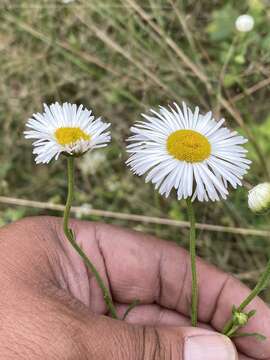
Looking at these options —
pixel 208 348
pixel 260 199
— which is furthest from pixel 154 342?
pixel 260 199

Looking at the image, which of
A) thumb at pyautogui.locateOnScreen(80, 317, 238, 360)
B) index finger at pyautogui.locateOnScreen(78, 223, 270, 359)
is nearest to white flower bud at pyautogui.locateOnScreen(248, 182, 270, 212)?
thumb at pyautogui.locateOnScreen(80, 317, 238, 360)

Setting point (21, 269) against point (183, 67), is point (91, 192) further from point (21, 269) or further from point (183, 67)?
point (21, 269)

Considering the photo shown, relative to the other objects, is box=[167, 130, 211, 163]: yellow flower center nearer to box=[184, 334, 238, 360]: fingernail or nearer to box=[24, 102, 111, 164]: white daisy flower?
box=[24, 102, 111, 164]: white daisy flower

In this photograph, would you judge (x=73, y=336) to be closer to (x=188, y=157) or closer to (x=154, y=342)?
(x=154, y=342)

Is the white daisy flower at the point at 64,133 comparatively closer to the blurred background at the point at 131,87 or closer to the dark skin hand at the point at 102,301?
the dark skin hand at the point at 102,301

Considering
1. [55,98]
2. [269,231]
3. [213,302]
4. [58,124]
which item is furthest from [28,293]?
[55,98]
